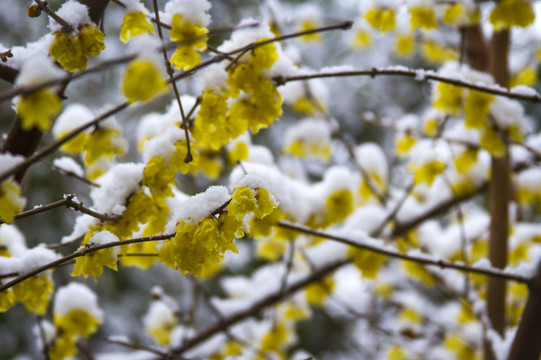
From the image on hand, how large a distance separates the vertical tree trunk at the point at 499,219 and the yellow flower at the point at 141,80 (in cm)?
177

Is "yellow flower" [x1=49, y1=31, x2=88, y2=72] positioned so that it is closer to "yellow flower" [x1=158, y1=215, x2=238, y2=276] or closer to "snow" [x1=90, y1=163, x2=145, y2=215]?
"snow" [x1=90, y1=163, x2=145, y2=215]

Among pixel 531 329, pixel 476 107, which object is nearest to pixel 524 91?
pixel 476 107

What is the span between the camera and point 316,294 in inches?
101

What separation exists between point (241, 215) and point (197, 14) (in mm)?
558

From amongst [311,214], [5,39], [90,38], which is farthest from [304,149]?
[5,39]

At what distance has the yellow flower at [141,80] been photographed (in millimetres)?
692

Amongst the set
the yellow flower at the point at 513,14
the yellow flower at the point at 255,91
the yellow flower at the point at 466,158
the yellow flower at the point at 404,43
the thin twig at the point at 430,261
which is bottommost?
the thin twig at the point at 430,261

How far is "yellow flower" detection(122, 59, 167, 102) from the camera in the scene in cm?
69

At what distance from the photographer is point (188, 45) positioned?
3.46 ft

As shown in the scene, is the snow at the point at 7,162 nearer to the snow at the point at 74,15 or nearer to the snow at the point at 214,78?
the snow at the point at 74,15

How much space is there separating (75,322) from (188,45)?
3.83ft

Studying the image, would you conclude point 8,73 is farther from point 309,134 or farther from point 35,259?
point 309,134

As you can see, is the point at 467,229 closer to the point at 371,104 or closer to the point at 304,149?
the point at 304,149

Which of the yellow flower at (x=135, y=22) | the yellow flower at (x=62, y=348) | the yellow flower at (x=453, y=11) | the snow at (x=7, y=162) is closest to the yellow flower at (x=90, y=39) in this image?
the yellow flower at (x=135, y=22)
